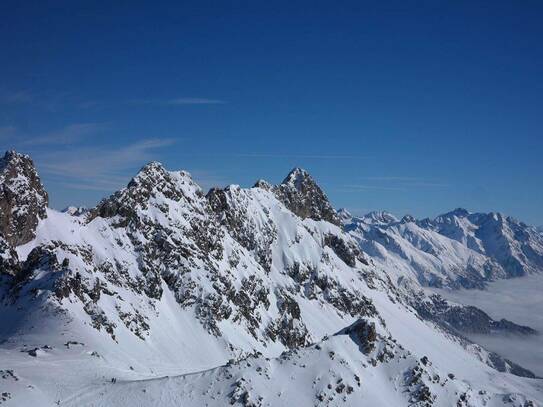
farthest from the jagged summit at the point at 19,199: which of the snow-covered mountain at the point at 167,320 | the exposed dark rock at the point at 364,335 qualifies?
the exposed dark rock at the point at 364,335

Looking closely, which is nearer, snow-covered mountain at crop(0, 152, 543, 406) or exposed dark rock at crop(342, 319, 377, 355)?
snow-covered mountain at crop(0, 152, 543, 406)

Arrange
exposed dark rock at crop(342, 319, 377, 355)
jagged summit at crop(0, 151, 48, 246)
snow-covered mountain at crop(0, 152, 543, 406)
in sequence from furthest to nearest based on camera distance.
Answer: jagged summit at crop(0, 151, 48, 246), exposed dark rock at crop(342, 319, 377, 355), snow-covered mountain at crop(0, 152, 543, 406)

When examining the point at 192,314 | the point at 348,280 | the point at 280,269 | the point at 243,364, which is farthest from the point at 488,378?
the point at 243,364

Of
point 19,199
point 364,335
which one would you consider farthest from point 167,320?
point 364,335

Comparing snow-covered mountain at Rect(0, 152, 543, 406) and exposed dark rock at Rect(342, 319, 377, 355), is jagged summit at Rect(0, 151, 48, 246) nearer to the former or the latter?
snow-covered mountain at Rect(0, 152, 543, 406)

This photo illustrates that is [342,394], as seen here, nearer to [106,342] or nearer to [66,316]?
[106,342]

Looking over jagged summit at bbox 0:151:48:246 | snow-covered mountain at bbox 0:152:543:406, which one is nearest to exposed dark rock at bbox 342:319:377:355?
snow-covered mountain at bbox 0:152:543:406

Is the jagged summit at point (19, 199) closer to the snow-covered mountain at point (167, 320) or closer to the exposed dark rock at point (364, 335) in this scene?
the snow-covered mountain at point (167, 320)

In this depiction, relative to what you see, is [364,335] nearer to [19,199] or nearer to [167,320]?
[167,320]
